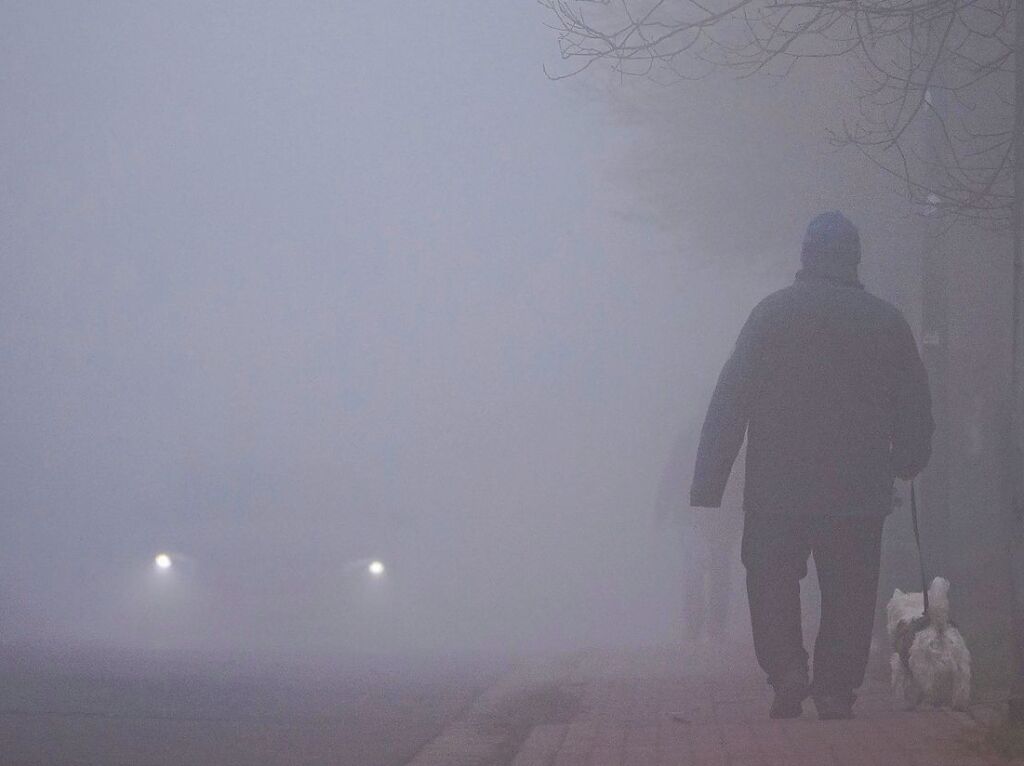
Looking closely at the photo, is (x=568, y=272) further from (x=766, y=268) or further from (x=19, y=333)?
(x=766, y=268)

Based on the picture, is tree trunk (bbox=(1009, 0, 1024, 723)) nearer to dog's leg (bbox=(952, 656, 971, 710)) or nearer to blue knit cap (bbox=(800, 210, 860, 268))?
blue knit cap (bbox=(800, 210, 860, 268))

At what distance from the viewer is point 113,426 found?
13000cm

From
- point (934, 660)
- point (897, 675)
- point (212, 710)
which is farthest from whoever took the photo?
point (212, 710)

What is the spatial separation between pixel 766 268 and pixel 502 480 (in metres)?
81.9

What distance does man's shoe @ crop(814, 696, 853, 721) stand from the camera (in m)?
5.87

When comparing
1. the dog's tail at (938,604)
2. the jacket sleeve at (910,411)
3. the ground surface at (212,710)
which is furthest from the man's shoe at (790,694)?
the ground surface at (212,710)

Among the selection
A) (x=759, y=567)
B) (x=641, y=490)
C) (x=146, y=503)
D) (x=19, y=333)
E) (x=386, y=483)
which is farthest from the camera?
(x=19, y=333)

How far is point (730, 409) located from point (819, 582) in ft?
2.20

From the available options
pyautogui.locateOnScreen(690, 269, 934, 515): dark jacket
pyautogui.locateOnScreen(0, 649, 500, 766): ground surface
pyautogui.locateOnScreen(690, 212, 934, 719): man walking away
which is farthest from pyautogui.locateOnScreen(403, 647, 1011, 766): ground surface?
pyautogui.locateOnScreen(690, 269, 934, 515): dark jacket

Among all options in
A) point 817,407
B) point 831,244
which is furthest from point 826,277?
point 817,407

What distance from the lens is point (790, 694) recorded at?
591 cm

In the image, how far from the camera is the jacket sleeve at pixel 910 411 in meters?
6.05

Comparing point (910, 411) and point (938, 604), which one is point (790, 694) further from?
point (910, 411)

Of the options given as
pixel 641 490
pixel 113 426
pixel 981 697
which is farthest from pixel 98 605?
pixel 113 426
